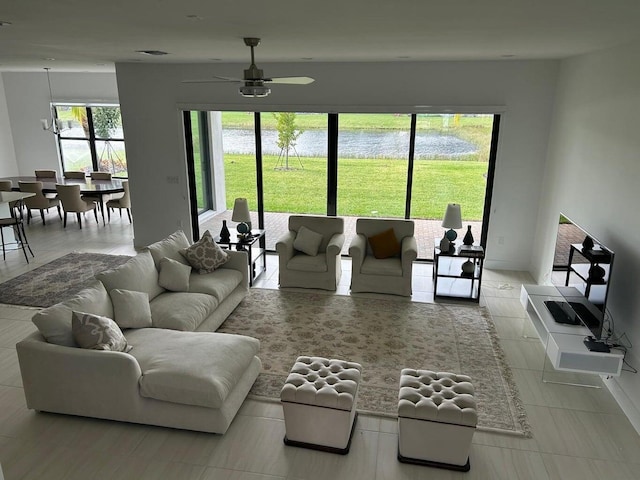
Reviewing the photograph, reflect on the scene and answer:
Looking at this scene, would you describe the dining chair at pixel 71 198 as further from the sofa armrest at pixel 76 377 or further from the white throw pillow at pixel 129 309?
the sofa armrest at pixel 76 377

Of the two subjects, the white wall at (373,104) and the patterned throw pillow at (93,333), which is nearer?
the patterned throw pillow at (93,333)

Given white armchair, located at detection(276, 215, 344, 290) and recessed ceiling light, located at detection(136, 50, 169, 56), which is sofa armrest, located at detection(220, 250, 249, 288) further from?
recessed ceiling light, located at detection(136, 50, 169, 56)

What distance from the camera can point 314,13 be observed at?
10.1 ft

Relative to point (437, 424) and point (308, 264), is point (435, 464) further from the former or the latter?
point (308, 264)

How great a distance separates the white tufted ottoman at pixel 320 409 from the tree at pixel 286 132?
191 inches

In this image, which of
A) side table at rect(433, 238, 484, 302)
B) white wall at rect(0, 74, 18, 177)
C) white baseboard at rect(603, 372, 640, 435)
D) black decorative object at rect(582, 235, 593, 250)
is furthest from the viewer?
white wall at rect(0, 74, 18, 177)

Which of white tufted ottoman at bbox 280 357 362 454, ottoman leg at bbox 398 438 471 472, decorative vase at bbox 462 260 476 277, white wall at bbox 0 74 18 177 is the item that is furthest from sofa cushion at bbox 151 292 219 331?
white wall at bbox 0 74 18 177

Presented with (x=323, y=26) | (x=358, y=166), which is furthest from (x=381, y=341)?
(x=358, y=166)

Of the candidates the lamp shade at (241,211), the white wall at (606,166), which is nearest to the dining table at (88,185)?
the lamp shade at (241,211)

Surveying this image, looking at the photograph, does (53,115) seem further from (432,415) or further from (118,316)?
(432,415)

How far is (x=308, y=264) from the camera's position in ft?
21.5

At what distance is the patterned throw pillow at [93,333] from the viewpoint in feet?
12.6

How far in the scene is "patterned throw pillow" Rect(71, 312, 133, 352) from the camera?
12.6 ft

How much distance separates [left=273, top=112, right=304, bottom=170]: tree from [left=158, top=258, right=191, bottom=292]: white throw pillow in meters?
3.22
